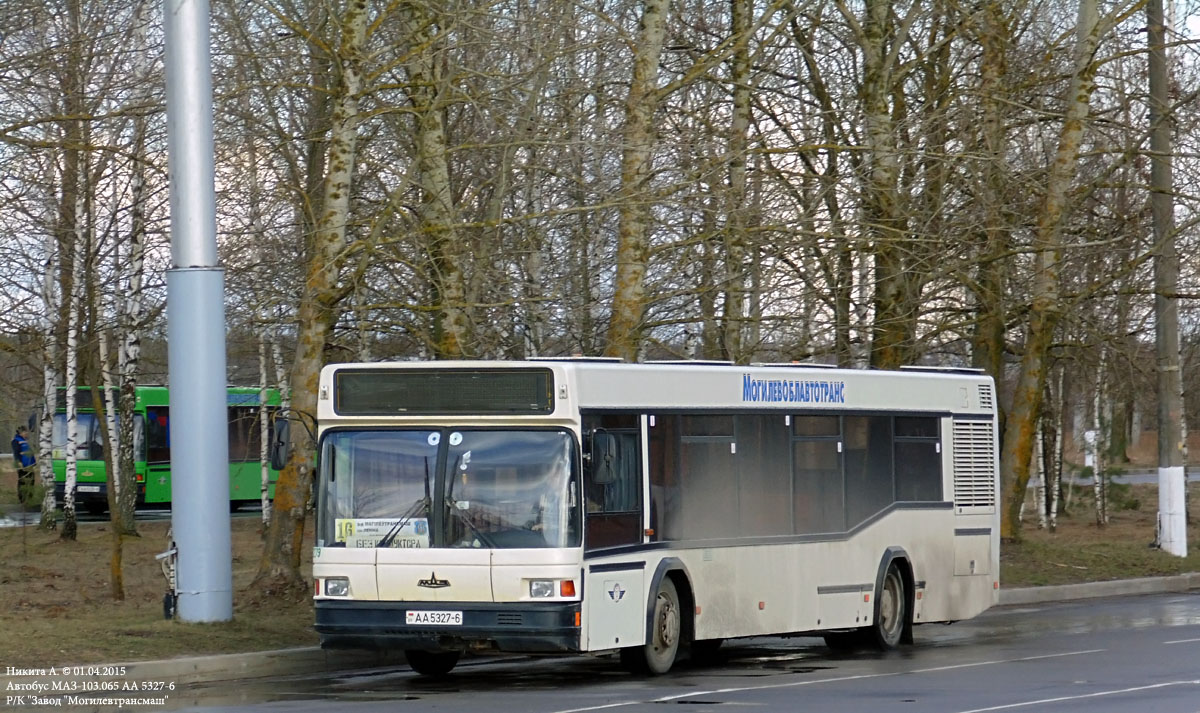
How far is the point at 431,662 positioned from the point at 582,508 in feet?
7.94

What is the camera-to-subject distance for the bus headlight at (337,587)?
1314 centimetres

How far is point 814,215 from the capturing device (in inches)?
769

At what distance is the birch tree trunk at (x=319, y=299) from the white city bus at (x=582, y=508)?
3.12 meters

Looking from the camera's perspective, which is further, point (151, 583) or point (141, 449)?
point (141, 449)

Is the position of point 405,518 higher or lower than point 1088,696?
higher

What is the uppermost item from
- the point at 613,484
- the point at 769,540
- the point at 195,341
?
the point at 195,341

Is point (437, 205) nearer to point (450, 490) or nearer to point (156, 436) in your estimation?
point (450, 490)

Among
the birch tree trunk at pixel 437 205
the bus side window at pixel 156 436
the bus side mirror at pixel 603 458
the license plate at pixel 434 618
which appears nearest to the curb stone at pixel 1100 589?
the birch tree trunk at pixel 437 205

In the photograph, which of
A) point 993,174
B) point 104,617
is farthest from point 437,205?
point 993,174

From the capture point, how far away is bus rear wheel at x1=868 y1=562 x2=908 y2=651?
55.6 feet

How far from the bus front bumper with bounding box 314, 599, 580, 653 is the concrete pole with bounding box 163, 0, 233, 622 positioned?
236cm

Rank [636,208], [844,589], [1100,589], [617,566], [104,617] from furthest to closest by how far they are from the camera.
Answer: [1100,589]
[636,208]
[844,589]
[104,617]
[617,566]

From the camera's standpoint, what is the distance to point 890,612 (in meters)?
17.3

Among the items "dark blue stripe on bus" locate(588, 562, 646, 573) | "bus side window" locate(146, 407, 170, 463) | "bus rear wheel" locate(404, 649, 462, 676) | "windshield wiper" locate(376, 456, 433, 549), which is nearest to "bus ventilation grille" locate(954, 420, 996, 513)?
"dark blue stripe on bus" locate(588, 562, 646, 573)
